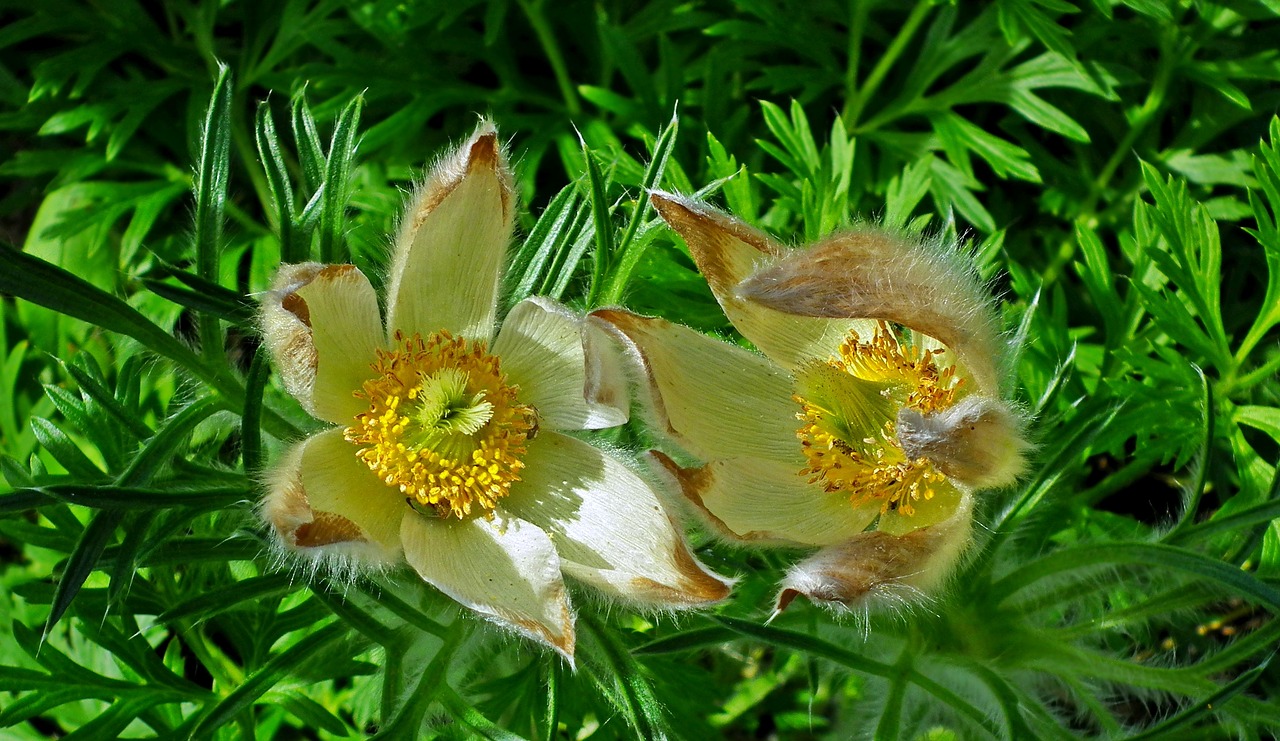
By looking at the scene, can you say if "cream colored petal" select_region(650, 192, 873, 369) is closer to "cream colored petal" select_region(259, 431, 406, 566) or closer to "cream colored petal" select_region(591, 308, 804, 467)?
"cream colored petal" select_region(591, 308, 804, 467)

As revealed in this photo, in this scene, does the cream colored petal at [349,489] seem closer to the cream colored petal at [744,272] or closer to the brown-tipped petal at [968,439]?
the cream colored petal at [744,272]

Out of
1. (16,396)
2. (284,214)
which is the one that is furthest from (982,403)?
(16,396)

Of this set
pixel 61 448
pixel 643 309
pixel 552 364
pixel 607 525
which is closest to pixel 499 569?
pixel 607 525

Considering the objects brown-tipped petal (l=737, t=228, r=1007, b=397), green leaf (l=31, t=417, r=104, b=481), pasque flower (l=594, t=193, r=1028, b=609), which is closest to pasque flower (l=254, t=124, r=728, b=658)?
pasque flower (l=594, t=193, r=1028, b=609)

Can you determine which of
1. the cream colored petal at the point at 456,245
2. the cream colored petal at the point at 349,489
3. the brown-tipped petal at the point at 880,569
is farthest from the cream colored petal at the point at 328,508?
the brown-tipped petal at the point at 880,569

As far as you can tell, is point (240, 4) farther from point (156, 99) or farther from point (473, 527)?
point (473, 527)

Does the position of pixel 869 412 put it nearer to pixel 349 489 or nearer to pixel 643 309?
pixel 643 309

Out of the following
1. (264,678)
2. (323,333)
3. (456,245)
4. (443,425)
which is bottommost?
(264,678)
